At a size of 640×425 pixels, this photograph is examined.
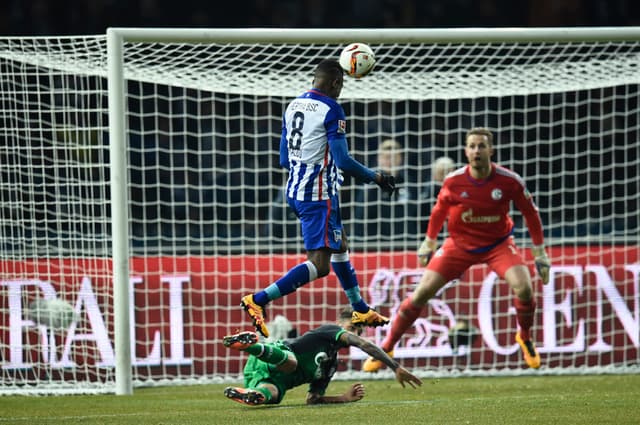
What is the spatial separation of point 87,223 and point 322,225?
312 cm

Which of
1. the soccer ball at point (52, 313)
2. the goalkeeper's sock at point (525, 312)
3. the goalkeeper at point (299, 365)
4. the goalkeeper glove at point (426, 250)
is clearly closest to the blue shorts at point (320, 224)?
the goalkeeper at point (299, 365)

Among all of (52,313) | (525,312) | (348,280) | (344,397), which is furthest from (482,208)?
(52,313)

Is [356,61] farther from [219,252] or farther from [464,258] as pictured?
[219,252]

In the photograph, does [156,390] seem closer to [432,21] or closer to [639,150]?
[639,150]

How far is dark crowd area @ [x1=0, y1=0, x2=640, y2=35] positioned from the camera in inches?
564

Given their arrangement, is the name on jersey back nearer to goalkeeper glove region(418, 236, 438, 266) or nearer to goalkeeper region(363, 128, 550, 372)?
goalkeeper region(363, 128, 550, 372)

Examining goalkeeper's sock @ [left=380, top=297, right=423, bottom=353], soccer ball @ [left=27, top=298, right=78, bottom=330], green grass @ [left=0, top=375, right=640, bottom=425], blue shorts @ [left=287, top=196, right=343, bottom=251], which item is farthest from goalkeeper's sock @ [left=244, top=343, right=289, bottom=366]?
soccer ball @ [left=27, top=298, right=78, bottom=330]

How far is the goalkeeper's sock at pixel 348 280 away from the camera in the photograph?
302 inches

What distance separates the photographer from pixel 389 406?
7137mm

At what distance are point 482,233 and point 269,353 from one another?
2714 millimetres

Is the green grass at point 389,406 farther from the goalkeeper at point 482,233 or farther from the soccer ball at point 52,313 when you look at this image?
the soccer ball at point 52,313

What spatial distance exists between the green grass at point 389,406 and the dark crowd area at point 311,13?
22.0 ft

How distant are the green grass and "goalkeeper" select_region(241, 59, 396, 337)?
0.87 m

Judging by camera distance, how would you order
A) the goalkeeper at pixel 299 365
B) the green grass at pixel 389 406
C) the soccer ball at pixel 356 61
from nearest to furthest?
the green grass at pixel 389 406 < the goalkeeper at pixel 299 365 < the soccer ball at pixel 356 61
